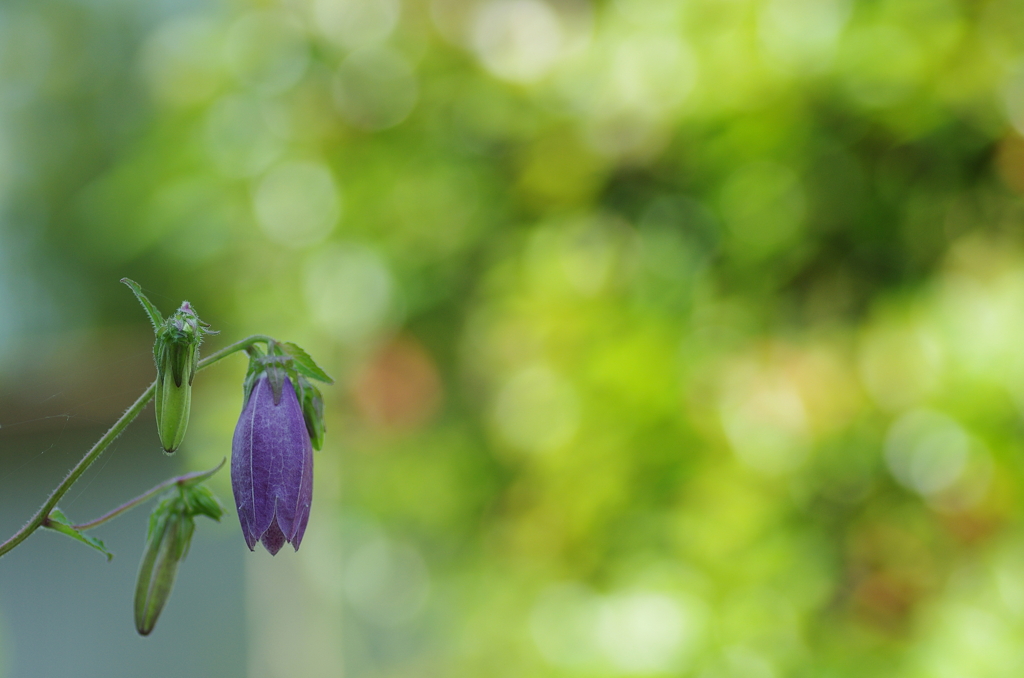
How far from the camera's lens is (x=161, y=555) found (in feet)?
3.11

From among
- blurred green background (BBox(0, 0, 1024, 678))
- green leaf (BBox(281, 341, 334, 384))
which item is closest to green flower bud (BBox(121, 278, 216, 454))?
green leaf (BBox(281, 341, 334, 384))

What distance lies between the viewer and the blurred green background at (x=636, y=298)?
1771 millimetres

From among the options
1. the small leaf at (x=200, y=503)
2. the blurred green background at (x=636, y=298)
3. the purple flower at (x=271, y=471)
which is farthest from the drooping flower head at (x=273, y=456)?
the blurred green background at (x=636, y=298)

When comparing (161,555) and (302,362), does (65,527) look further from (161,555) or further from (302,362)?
(302,362)

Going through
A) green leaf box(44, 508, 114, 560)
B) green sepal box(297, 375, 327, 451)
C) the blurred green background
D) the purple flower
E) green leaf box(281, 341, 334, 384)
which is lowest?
green leaf box(44, 508, 114, 560)

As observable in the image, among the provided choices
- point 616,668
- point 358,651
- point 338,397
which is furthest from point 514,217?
point 358,651

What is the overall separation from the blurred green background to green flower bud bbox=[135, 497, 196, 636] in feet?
3.51

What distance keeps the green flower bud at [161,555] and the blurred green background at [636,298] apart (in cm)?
107

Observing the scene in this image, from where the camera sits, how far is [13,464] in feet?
10.2

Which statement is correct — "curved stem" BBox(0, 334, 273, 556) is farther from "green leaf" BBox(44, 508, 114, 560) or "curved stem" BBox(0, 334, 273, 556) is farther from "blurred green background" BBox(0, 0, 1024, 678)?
"blurred green background" BBox(0, 0, 1024, 678)

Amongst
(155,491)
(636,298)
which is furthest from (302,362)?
(636,298)

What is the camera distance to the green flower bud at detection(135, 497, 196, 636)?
0.91 metres

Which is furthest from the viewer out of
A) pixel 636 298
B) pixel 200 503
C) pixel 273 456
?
pixel 636 298

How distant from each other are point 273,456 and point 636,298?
4.05 feet
